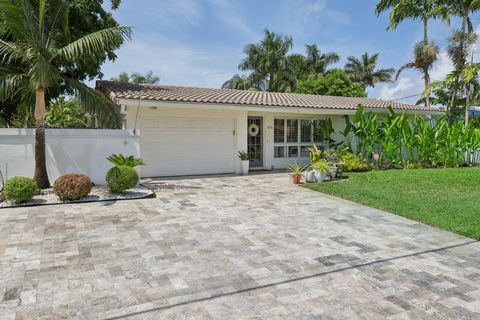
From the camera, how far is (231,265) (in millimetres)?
4500

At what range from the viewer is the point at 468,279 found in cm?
408

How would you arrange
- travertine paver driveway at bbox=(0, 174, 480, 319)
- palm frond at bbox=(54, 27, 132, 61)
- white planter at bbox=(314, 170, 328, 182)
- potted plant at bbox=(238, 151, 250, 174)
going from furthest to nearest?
1. potted plant at bbox=(238, 151, 250, 174)
2. white planter at bbox=(314, 170, 328, 182)
3. palm frond at bbox=(54, 27, 132, 61)
4. travertine paver driveway at bbox=(0, 174, 480, 319)

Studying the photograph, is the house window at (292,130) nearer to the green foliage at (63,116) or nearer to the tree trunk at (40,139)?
the green foliage at (63,116)

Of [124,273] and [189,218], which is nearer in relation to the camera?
[124,273]

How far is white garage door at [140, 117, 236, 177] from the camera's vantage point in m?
12.9

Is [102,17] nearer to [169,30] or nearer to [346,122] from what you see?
[169,30]

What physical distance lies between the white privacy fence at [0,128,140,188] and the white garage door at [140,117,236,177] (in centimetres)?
182

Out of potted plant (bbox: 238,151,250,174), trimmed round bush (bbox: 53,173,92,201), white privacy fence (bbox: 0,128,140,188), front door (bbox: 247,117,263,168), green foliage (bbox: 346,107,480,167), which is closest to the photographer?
trimmed round bush (bbox: 53,173,92,201)

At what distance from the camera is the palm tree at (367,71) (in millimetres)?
42875

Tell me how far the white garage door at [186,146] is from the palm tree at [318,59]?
2810 cm

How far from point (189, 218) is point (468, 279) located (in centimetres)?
470

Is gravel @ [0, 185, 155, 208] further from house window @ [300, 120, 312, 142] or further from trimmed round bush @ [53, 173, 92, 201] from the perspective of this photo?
house window @ [300, 120, 312, 142]

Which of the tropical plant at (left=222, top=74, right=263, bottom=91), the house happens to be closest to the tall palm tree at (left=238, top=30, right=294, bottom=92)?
the tropical plant at (left=222, top=74, right=263, bottom=91)

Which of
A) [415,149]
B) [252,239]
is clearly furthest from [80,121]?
[415,149]
